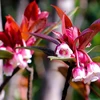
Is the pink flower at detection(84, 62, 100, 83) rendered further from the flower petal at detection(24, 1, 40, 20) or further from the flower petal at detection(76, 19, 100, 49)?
the flower petal at detection(24, 1, 40, 20)

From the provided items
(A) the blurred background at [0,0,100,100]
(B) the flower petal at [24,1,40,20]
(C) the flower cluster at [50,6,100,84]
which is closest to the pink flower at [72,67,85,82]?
(C) the flower cluster at [50,6,100,84]

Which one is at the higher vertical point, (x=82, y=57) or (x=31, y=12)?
(x=31, y=12)

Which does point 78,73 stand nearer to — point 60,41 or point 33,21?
point 60,41

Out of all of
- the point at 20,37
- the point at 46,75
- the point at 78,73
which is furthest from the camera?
the point at 46,75

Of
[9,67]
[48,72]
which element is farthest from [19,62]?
[48,72]

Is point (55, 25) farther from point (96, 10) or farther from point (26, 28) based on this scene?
point (96, 10)

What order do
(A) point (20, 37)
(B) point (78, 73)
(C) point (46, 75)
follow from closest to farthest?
(B) point (78, 73)
(A) point (20, 37)
(C) point (46, 75)

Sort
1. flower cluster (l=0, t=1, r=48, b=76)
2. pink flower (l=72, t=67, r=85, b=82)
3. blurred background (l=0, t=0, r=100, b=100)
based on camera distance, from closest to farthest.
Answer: pink flower (l=72, t=67, r=85, b=82) → flower cluster (l=0, t=1, r=48, b=76) → blurred background (l=0, t=0, r=100, b=100)

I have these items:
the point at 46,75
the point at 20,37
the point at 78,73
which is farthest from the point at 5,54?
the point at 46,75
